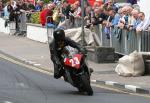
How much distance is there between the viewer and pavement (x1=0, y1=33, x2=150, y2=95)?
16.3 meters

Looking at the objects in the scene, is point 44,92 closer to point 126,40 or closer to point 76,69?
point 76,69

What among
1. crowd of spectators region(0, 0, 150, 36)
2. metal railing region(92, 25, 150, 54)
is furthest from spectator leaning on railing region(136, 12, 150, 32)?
metal railing region(92, 25, 150, 54)

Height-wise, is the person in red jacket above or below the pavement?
above

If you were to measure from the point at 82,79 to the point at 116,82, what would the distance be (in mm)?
2248

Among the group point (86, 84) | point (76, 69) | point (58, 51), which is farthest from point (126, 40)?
point (86, 84)

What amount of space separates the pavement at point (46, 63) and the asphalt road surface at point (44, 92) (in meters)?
0.69

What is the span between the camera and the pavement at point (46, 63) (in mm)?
16328

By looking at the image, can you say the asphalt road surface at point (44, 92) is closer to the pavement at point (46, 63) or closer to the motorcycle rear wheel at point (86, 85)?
the motorcycle rear wheel at point (86, 85)

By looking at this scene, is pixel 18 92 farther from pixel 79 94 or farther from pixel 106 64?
pixel 106 64

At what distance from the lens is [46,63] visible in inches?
896

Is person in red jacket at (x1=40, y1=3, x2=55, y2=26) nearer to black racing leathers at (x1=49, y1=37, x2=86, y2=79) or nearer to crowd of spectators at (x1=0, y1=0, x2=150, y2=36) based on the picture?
crowd of spectators at (x1=0, y1=0, x2=150, y2=36)

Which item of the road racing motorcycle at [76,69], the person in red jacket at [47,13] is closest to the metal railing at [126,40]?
the road racing motorcycle at [76,69]

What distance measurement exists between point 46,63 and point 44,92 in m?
7.54

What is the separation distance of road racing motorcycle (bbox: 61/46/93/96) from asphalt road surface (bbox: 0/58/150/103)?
22 cm
